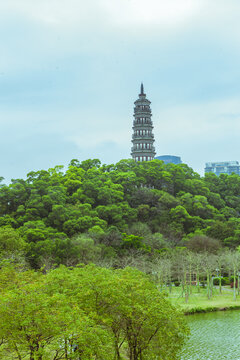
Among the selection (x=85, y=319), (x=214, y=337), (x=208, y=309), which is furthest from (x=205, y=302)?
(x=85, y=319)

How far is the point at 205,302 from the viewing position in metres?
38.9

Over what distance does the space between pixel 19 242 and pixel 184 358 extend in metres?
23.6

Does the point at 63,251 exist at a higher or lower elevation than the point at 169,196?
lower

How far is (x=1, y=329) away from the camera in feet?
48.7

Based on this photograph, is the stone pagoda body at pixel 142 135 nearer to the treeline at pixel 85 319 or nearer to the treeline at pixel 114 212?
the treeline at pixel 114 212

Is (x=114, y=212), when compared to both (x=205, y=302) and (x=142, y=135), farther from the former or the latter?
(x=142, y=135)

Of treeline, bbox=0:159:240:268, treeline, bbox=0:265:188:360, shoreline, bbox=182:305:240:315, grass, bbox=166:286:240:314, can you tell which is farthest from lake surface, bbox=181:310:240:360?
treeline, bbox=0:159:240:268

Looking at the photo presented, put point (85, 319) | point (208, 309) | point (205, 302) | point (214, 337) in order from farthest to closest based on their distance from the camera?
point (205, 302)
point (208, 309)
point (214, 337)
point (85, 319)

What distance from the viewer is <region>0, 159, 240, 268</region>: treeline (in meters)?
46.1

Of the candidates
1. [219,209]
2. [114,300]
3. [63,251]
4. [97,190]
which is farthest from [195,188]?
[114,300]

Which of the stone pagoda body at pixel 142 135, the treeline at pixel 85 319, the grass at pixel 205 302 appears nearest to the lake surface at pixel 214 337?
the grass at pixel 205 302

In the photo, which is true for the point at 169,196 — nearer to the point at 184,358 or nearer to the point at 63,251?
the point at 63,251

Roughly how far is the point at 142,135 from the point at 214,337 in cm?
6039

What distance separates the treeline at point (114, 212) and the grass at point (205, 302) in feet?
28.1
